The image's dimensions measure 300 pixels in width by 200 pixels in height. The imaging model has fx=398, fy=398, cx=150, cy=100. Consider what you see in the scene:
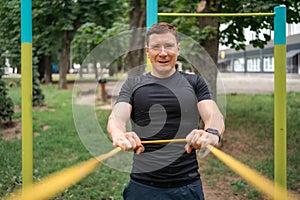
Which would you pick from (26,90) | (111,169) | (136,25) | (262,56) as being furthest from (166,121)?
(262,56)

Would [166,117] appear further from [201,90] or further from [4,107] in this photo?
[4,107]

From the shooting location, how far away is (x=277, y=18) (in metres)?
3.47

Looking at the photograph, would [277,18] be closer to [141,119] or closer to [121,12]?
[141,119]

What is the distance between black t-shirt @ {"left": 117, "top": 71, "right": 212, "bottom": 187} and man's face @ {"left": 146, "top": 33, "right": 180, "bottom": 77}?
7 cm

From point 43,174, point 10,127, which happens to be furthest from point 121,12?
point 43,174

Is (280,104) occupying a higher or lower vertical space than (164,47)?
lower

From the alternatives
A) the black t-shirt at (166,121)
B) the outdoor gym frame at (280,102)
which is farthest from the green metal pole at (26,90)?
the outdoor gym frame at (280,102)

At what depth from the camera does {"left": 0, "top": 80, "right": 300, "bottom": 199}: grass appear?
4.38m

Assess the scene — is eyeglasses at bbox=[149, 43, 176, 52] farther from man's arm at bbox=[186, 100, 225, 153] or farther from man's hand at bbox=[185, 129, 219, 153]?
man's hand at bbox=[185, 129, 219, 153]

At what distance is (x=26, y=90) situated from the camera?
9.55 feet

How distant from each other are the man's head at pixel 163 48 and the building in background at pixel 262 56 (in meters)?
4.04

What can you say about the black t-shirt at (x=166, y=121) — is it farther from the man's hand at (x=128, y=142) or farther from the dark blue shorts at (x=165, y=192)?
the man's hand at (x=128, y=142)

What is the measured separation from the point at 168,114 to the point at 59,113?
8.96 m

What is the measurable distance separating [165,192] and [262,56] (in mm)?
12492
